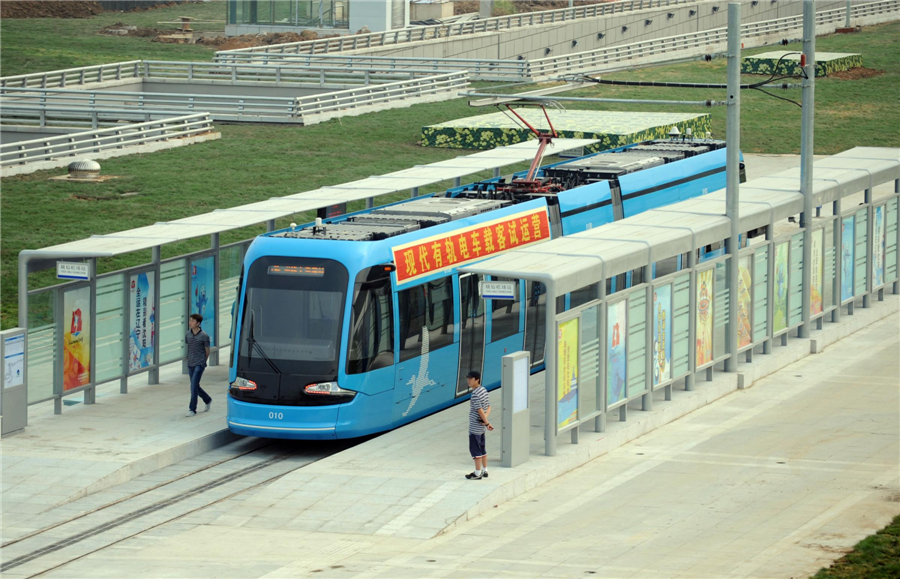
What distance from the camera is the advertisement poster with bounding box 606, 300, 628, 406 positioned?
1778 cm

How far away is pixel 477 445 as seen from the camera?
15.6 meters

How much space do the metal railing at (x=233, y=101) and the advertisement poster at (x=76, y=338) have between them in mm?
29339

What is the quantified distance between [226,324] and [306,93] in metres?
34.4

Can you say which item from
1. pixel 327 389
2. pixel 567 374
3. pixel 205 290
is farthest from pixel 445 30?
pixel 567 374

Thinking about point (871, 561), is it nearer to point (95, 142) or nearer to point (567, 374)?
point (567, 374)

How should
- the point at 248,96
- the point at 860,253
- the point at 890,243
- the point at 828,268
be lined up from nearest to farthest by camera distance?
the point at 828,268 < the point at 860,253 < the point at 890,243 < the point at 248,96

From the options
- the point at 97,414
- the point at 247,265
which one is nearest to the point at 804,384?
the point at 247,265

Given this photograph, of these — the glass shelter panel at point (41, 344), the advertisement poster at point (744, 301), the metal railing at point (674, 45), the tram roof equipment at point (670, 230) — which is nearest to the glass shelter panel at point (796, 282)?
A: the tram roof equipment at point (670, 230)

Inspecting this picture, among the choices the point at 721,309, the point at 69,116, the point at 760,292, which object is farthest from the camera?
the point at 69,116

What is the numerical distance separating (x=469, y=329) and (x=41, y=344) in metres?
5.80

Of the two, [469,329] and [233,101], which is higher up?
[233,101]

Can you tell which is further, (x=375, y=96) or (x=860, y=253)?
(x=375, y=96)

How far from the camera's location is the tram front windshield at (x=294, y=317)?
56.3 feet

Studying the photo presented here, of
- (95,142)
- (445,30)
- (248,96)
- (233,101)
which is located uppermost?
(445,30)
